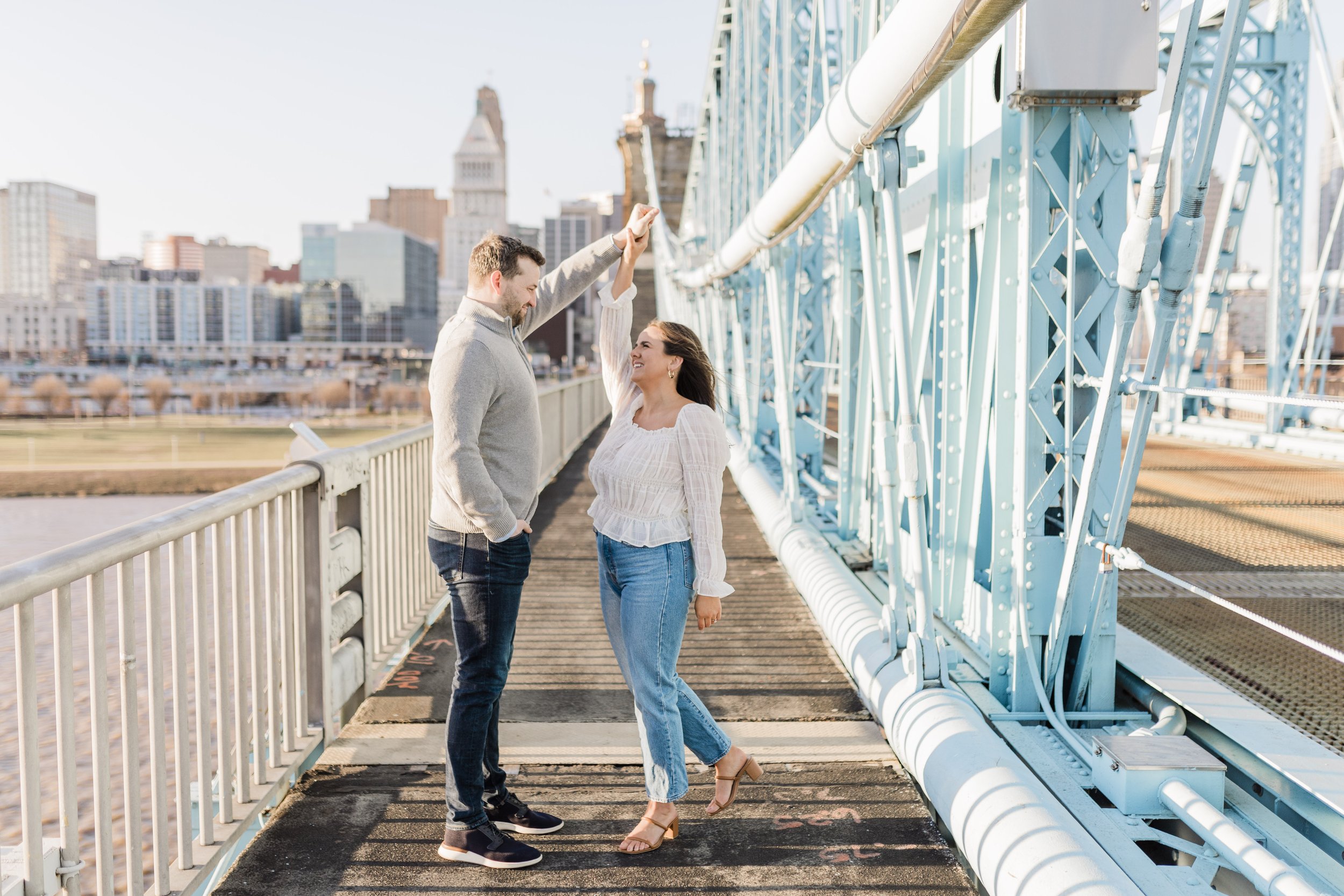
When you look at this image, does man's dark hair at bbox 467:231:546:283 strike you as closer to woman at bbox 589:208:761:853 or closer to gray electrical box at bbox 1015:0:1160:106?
woman at bbox 589:208:761:853

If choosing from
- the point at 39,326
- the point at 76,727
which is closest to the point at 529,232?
the point at 39,326

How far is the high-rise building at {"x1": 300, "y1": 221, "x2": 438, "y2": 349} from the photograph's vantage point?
182m

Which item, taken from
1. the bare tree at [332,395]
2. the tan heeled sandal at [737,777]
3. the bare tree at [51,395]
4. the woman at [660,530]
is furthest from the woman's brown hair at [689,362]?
the bare tree at [51,395]

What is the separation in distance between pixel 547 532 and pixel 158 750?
5.75 metres

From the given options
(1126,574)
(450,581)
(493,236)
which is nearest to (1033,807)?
(450,581)

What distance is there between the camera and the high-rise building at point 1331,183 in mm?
11680

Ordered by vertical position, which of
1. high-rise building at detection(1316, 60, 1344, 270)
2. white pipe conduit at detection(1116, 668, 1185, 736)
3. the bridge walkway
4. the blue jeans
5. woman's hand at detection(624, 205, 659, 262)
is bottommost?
the bridge walkway

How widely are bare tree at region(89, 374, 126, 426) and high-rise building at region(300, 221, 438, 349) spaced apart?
180ft

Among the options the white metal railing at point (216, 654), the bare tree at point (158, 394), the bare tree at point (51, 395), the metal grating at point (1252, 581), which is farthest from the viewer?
the bare tree at point (158, 394)

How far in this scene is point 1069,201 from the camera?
10.8 feet

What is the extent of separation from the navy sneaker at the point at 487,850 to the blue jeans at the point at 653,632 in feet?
1.30

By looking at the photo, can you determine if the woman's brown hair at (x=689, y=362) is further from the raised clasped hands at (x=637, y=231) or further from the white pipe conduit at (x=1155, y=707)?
the white pipe conduit at (x=1155, y=707)

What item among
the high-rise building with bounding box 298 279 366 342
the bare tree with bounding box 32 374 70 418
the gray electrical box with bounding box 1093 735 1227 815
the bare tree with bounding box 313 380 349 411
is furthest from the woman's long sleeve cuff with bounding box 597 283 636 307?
the high-rise building with bounding box 298 279 366 342

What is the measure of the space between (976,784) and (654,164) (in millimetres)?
46288
